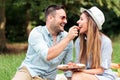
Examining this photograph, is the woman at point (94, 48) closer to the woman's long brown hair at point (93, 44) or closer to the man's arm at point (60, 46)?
the woman's long brown hair at point (93, 44)

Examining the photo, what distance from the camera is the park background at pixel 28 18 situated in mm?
15414

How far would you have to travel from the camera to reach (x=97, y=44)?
5715 millimetres

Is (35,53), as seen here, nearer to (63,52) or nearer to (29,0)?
(63,52)

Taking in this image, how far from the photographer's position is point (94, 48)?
572 cm

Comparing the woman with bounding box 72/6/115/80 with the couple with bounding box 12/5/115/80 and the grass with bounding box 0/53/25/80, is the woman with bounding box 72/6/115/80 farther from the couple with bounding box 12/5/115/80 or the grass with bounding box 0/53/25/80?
the grass with bounding box 0/53/25/80

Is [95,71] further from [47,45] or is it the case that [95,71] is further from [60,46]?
[47,45]

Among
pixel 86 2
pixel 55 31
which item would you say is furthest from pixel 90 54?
pixel 86 2

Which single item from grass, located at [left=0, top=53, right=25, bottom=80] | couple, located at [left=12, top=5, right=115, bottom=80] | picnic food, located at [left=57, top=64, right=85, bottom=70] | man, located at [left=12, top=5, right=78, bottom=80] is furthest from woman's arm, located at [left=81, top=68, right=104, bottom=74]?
grass, located at [left=0, top=53, right=25, bottom=80]

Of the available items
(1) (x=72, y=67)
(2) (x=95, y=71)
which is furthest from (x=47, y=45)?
(2) (x=95, y=71)

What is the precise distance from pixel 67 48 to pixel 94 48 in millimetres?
432

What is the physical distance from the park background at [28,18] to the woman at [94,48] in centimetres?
860

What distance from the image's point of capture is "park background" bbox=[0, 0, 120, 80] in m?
15.4

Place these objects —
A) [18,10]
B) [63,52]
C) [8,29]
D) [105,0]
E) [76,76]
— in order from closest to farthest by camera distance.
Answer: [76,76], [63,52], [105,0], [18,10], [8,29]

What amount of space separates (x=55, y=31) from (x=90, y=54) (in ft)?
1.91
